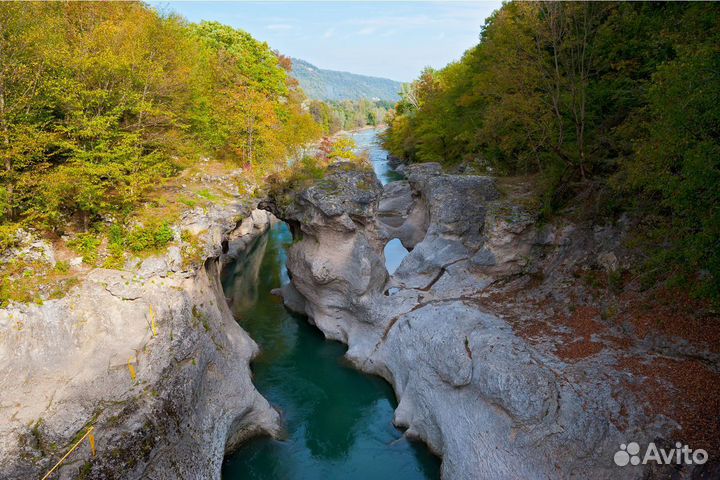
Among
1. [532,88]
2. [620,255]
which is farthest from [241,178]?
[620,255]

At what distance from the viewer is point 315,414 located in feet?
56.8

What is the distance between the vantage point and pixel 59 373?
37.4 feet

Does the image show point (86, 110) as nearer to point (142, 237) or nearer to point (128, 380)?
point (142, 237)

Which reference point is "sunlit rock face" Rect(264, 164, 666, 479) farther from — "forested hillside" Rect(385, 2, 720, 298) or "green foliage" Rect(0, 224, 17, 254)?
"green foliage" Rect(0, 224, 17, 254)

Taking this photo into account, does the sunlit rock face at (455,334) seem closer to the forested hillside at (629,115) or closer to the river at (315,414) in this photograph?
the river at (315,414)

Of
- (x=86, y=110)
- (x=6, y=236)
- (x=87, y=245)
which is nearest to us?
(x=6, y=236)

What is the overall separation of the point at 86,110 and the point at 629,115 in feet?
64.4

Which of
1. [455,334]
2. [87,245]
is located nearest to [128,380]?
[87,245]

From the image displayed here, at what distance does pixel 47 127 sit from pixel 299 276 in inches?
480

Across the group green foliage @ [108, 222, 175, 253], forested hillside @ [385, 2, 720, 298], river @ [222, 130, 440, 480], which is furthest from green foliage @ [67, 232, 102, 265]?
forested hillside @ [385, 2, 720, 298]

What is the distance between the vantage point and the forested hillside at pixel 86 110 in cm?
1288

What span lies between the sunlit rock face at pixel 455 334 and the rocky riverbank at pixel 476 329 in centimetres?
5

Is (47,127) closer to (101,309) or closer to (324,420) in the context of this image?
(101,309)

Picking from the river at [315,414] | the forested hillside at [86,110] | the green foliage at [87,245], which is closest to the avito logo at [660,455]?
the river at [315,414]
